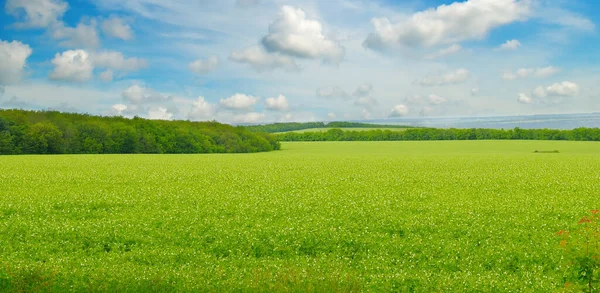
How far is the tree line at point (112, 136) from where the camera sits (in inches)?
2970

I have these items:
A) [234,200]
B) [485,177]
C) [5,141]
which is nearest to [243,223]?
[234,200]

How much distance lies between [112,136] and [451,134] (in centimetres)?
10331

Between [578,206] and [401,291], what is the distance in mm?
14380

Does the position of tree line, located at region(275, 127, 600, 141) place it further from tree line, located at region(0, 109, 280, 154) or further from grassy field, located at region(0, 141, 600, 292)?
grassy field, located at region(0, 141, 600, 292)

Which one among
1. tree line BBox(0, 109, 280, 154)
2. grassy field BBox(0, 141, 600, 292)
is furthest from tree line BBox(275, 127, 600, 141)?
grassy field BBox(0, 141, 600, 292)

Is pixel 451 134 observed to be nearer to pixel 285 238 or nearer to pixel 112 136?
pixel 112 136

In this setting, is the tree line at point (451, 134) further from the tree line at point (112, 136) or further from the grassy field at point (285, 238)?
the grassy field at point (285, 238)

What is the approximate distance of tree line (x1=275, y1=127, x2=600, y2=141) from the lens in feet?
436

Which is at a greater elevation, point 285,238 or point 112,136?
point 112,136

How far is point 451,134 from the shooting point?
471ft

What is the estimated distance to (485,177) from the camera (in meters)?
34.8

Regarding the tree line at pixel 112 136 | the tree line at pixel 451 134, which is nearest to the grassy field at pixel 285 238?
the tree line at pixel 112 136

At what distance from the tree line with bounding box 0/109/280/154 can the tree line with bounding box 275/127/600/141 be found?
26.1m

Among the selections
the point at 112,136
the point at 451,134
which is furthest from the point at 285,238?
the point at 451,134
